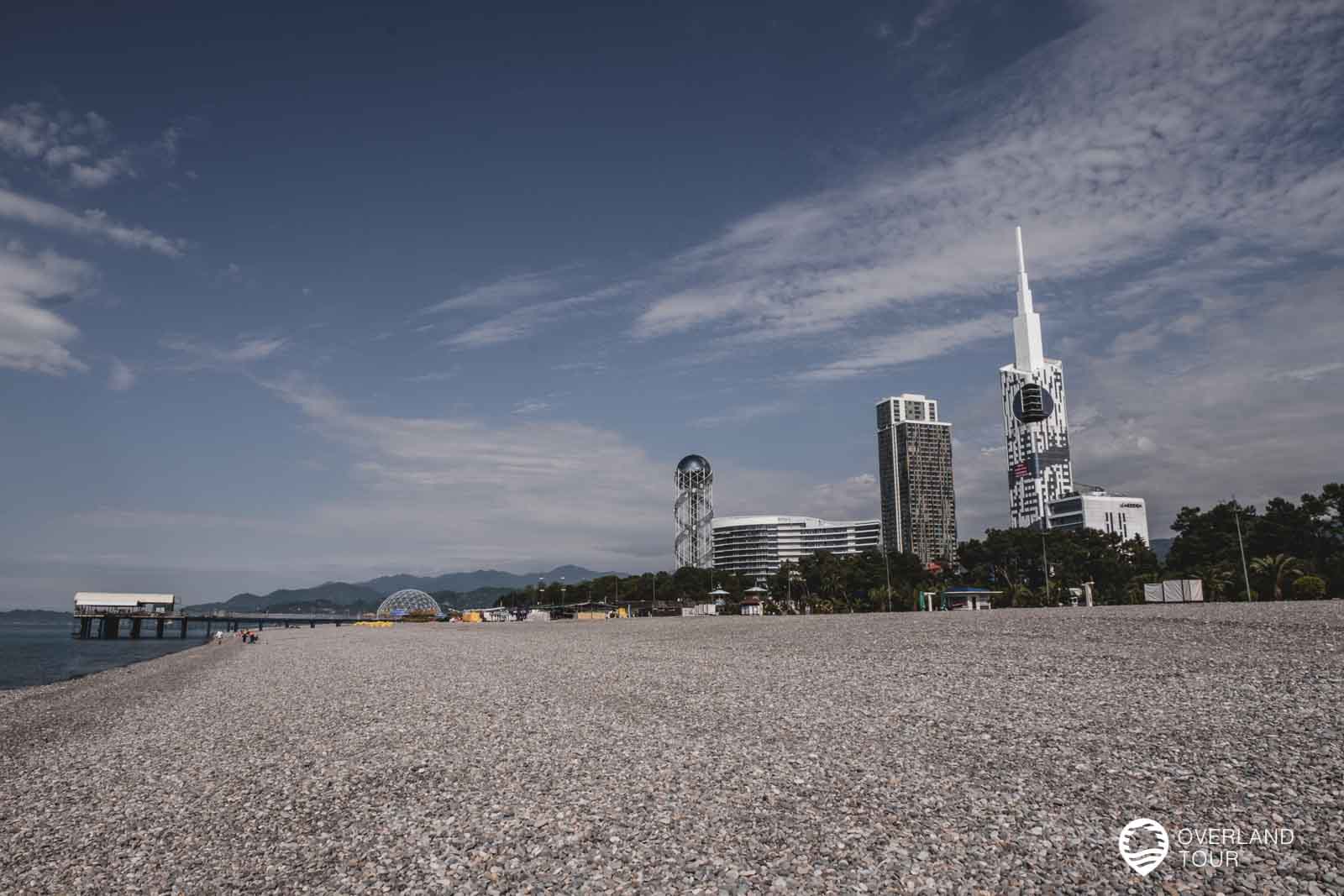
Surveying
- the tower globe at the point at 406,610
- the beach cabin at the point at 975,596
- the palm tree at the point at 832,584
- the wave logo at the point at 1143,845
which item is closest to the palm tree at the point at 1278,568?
the beach cabin at the point at 975,596

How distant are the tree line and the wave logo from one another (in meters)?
46.2

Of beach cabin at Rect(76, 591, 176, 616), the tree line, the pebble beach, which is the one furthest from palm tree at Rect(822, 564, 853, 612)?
beach cabin at Rect(76, 591, 176, 616)

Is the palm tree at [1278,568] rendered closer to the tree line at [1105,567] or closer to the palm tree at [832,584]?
the tree line at [1105,567]

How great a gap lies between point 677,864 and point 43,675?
190 ft

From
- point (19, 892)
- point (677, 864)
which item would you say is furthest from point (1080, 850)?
point (19, 892)

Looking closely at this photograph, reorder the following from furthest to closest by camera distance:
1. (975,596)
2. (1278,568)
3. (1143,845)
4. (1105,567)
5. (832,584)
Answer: (832,584), (1105,567), (975,596), (1278,568), (1143,845)

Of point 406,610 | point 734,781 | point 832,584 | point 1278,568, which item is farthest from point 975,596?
point 406,610

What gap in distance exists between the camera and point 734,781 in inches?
440

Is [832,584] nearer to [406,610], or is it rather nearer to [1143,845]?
[1143,845]

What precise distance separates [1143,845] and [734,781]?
16.5 feet

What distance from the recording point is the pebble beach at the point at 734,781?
27.3 feet

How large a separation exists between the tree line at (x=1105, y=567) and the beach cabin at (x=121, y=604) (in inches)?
4354

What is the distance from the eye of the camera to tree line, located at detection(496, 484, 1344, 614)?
2128 inches

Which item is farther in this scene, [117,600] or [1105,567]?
[117,600]
